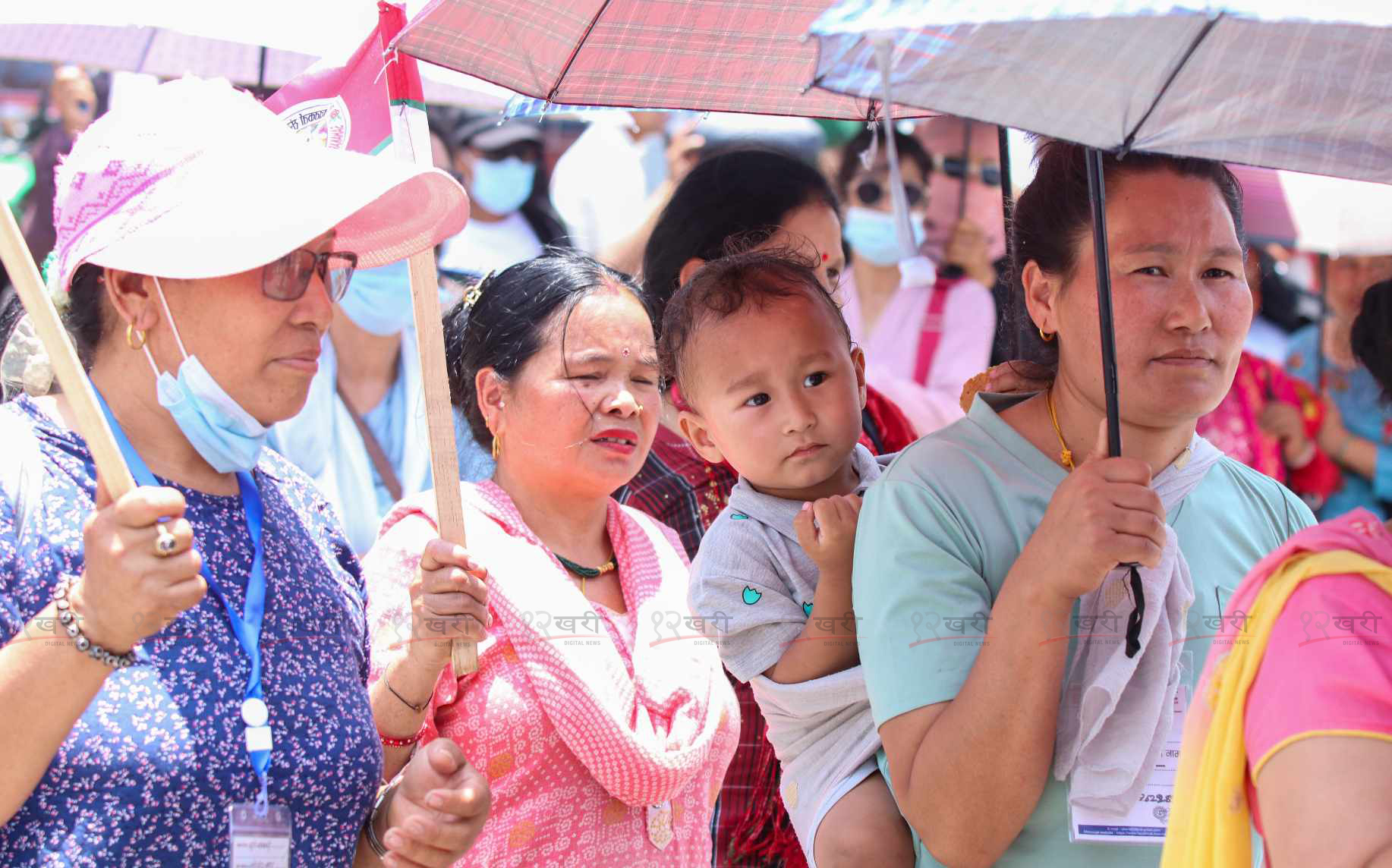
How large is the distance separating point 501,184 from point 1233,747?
15.7ft

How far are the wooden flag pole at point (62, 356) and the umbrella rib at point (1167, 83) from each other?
133cm

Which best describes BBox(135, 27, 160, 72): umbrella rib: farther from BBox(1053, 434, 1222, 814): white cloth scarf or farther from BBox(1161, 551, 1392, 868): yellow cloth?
BBox(1161, 551, 1392, 868): yellow cloth

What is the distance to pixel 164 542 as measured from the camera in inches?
66.3

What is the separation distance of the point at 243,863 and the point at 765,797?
133 cm

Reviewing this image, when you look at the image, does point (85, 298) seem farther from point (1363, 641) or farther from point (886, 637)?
point (1363, 641)

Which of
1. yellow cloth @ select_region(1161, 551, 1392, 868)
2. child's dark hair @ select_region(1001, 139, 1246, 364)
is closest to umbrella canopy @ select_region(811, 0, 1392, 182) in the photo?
child's dark hair @ select_region(1001, 139, 1246, 364)

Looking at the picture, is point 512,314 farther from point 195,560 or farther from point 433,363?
point 195,560

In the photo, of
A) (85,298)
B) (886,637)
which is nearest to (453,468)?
(85,298)

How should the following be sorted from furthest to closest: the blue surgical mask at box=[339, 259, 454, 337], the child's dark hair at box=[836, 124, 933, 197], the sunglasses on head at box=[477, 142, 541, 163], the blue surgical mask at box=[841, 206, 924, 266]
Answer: the blue surgical mask at box=[841, 206, 924, 266] < the sunglasses on head at box=[477, 142, 541, 163] < the child's dark hair at box=[836, 124, 933, 197] < the blue surgical mask at box=[339, 259, 454, 337]

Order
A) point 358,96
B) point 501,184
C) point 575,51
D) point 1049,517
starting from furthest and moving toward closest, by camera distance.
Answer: point 501,184
point 575,51
point 358,96
point 1049,517

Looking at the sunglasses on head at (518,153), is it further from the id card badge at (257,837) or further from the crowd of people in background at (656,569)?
the id card badge at (257,837)

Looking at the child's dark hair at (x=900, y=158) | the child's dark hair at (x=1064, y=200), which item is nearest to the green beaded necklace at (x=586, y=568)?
the child's dark hair at (x=1064, y=200)

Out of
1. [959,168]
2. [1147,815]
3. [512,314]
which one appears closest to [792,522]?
[1147,815]

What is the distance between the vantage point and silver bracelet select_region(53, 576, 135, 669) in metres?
1.69
